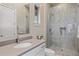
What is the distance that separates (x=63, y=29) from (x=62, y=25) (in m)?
0.08

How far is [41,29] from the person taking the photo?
2.50 metres

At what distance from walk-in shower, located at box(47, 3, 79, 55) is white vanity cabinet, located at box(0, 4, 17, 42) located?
72 cm

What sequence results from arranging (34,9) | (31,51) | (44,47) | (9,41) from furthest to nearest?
1. (34,9)
2. (44,47)
3. (9,41)
4. (31,51)

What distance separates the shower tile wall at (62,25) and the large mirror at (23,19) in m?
0.46

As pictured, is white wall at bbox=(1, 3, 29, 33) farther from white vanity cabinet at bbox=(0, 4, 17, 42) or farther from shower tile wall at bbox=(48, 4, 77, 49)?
shower tile wall at bbox=(48, 4, 77, 49)

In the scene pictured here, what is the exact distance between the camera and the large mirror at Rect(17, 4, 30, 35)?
2263mm

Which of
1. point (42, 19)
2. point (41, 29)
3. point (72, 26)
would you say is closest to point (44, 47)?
point (41, 29)

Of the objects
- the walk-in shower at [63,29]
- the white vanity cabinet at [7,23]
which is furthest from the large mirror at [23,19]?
the walk-in shower at [63,29]

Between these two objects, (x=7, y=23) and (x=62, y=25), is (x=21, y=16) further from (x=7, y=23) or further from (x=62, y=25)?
(x=62, y=25)

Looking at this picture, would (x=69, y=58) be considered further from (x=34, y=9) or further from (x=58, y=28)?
(x=34, y=9)

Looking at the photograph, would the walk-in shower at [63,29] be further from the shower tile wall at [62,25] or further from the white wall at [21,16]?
the white wall at [21,16]

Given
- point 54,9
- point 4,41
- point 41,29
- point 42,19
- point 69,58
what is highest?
point 54,9

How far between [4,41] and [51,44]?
932mm

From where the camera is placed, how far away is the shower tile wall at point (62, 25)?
244cm
